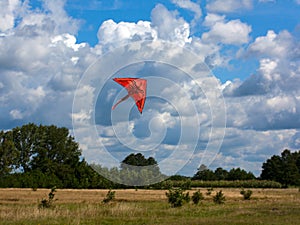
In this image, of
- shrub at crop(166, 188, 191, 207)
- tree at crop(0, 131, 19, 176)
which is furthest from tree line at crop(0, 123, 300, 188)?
shrub at crop(166, 188, 191, 207)

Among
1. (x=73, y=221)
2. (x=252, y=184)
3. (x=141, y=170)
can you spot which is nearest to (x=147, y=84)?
(x=73, y=221)

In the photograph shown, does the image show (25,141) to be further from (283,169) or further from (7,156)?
(283,169)

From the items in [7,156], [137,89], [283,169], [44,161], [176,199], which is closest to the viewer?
[137,89]

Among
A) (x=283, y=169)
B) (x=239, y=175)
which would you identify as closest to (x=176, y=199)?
(x=283, y=169)

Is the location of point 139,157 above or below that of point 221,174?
below

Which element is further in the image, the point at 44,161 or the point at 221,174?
the point at 221,174

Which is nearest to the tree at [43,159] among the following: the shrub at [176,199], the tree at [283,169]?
the tree at [283,169]

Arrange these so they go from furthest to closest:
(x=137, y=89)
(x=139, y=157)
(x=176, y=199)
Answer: (x=176, y=199)
(x=139, y=157)
(x=137, y=89)

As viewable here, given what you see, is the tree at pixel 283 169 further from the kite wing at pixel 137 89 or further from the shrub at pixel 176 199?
the kite wing at pixel 137 89

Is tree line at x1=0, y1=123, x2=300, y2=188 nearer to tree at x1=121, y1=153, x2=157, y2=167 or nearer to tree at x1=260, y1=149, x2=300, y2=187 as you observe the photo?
tree at x1=260, y1=149, x2=300, y2=187

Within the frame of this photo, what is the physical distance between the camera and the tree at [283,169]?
13388cm

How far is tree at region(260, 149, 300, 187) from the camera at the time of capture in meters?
134

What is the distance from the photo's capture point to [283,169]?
452 ft

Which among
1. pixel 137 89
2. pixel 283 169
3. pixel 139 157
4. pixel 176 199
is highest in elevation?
pixel 283 169
